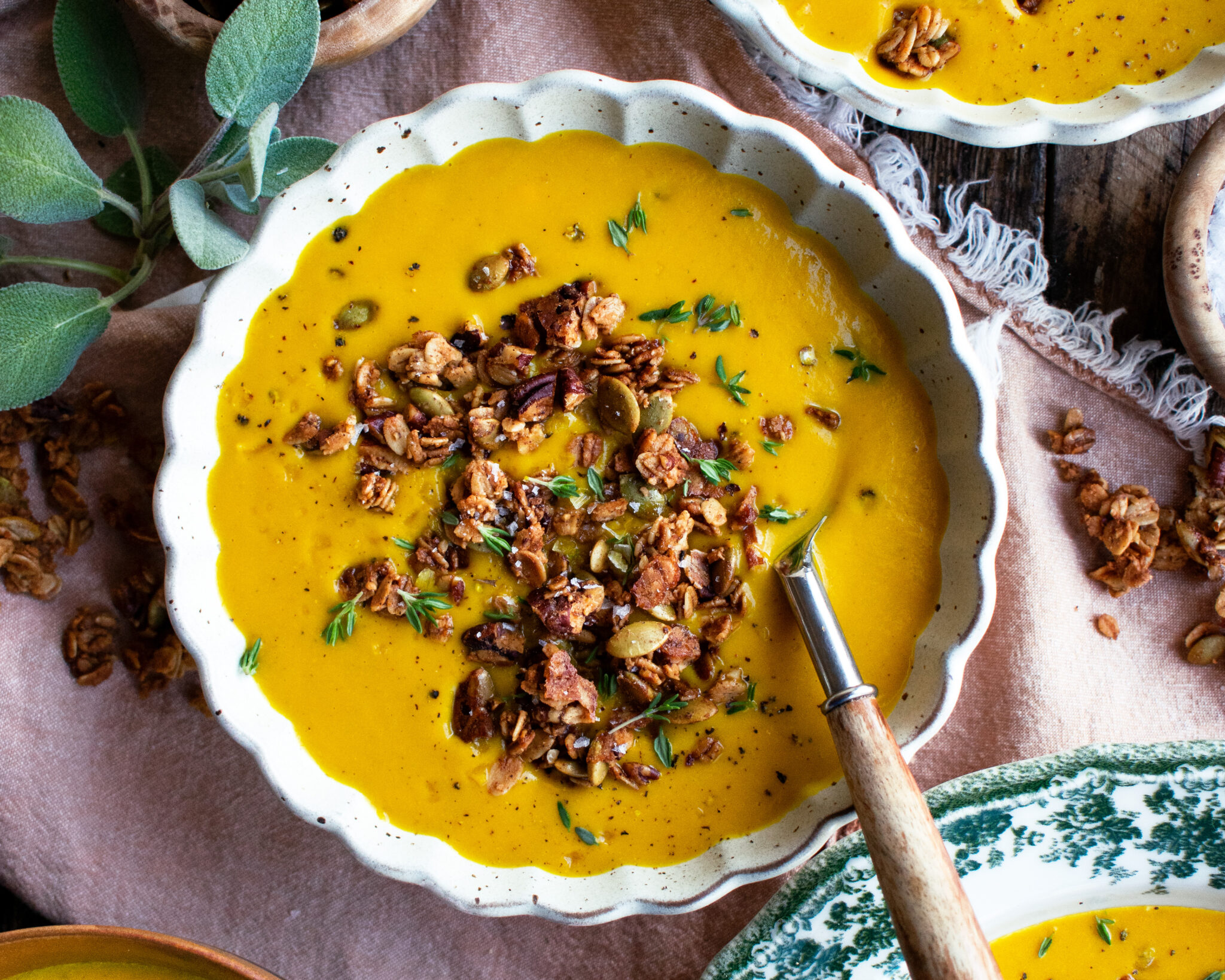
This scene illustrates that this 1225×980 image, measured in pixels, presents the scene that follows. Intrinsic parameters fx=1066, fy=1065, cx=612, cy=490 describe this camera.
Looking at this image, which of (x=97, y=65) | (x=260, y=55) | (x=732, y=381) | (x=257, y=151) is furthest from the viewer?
(x=97, y=65)

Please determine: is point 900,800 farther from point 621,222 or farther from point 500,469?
point 621,222

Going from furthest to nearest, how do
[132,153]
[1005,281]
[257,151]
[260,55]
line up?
[1005,281] → [132,153] → [260,55] → [257,151]

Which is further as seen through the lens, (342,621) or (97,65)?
(97,65)

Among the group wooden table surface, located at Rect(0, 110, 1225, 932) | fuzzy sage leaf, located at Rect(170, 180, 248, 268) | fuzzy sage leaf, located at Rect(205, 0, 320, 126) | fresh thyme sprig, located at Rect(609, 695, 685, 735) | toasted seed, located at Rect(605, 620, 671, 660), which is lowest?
fresh thyme sprig, located at Rect(609, 695, 685, 735)

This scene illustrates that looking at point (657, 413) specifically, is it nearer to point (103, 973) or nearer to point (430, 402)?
point (430, 402)

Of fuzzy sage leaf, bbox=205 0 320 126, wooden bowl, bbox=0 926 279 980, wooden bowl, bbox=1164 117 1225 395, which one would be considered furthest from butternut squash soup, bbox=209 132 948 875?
wooden bowl, bbox=1164 117 1225 395

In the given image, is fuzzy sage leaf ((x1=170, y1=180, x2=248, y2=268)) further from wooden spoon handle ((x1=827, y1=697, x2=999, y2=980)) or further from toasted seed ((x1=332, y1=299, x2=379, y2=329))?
wooden spoon handle ((x1=827, y1=697, x2=999, y2=980))

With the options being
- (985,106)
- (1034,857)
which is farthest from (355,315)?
(1034,857)
